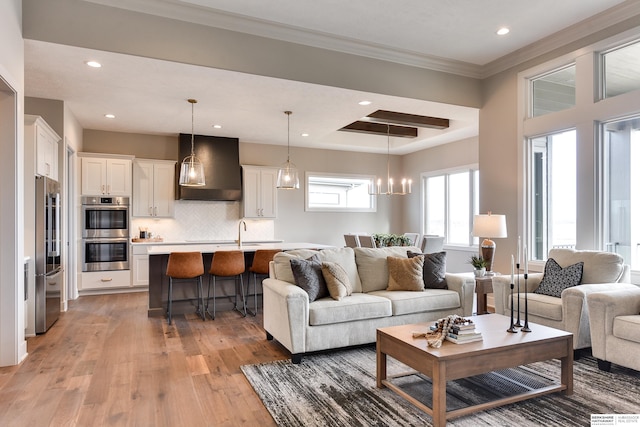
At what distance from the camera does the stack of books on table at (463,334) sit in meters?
2.62

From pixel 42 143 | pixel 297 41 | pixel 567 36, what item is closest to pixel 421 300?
pixel 297 41

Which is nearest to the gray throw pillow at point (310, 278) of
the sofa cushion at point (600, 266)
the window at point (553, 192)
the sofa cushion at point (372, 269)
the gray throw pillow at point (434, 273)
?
the sofa cushion at point (372, 269)

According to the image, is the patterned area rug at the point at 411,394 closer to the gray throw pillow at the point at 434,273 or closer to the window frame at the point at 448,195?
the gray throw pillow at the point at 434,273

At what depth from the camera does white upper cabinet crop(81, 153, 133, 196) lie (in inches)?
264

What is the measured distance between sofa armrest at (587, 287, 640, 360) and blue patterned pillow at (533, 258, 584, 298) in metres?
0.56

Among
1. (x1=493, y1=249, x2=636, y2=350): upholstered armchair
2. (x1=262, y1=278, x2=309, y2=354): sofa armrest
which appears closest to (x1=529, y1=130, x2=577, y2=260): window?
(x1=493, y1=249, x2=636, y2=350): upholstered armchair

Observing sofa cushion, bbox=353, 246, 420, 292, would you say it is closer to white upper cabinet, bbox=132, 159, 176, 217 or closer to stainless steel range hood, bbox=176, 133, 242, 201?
stainless steel range hood, bbox=176, 133, 242, 201

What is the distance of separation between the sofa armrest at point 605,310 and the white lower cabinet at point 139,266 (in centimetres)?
645

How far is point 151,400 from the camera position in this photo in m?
2.77

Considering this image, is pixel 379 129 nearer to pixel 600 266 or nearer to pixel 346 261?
pixel 346 261

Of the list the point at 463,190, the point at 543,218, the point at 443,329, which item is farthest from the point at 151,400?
the point at 463,190

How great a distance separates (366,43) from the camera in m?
4.86

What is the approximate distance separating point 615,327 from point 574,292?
1.27 feet

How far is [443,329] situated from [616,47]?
3692mm
